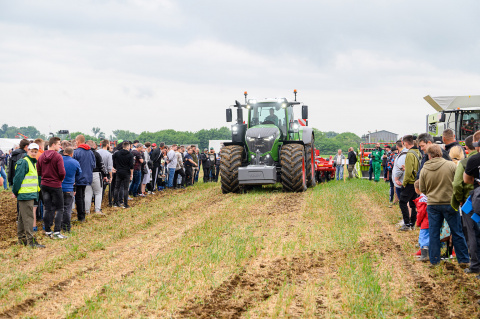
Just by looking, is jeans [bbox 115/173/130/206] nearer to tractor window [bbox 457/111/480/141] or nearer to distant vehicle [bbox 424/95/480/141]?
distant vehicle [bbox 424/95/480/141]

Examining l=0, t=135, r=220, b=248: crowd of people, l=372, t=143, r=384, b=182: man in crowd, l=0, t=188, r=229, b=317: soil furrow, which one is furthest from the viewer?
l=372, t=143, r=384, b=182: man in crowd

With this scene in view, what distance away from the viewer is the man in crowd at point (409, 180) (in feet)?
25.7

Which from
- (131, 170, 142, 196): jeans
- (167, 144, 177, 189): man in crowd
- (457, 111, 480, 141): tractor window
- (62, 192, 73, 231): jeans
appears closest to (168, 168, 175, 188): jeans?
(167, 144, 177, 189): man in crowd

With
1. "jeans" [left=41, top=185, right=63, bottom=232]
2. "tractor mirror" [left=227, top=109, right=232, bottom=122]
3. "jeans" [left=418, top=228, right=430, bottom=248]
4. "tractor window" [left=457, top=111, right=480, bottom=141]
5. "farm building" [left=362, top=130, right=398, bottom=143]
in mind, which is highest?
"tractor mirror" [left=227, top=109, right=232, bottom=122]

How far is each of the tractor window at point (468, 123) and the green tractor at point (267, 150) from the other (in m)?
5.12

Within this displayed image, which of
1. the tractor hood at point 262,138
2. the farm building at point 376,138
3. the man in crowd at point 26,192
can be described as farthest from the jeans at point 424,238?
the farm building at point 376,138

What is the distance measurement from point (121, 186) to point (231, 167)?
3400 mm

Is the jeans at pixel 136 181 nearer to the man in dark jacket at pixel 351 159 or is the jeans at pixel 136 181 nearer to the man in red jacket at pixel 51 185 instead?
the man in red jacket at pixel 51 185

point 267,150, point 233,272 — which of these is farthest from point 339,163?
point 233,272

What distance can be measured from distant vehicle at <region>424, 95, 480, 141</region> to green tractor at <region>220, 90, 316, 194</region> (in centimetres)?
456

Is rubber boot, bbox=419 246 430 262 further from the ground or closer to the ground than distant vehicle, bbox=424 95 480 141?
closer to the ground

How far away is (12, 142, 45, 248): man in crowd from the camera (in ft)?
24.1

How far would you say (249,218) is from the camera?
379 inches

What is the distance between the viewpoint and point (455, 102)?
16.0 metres
